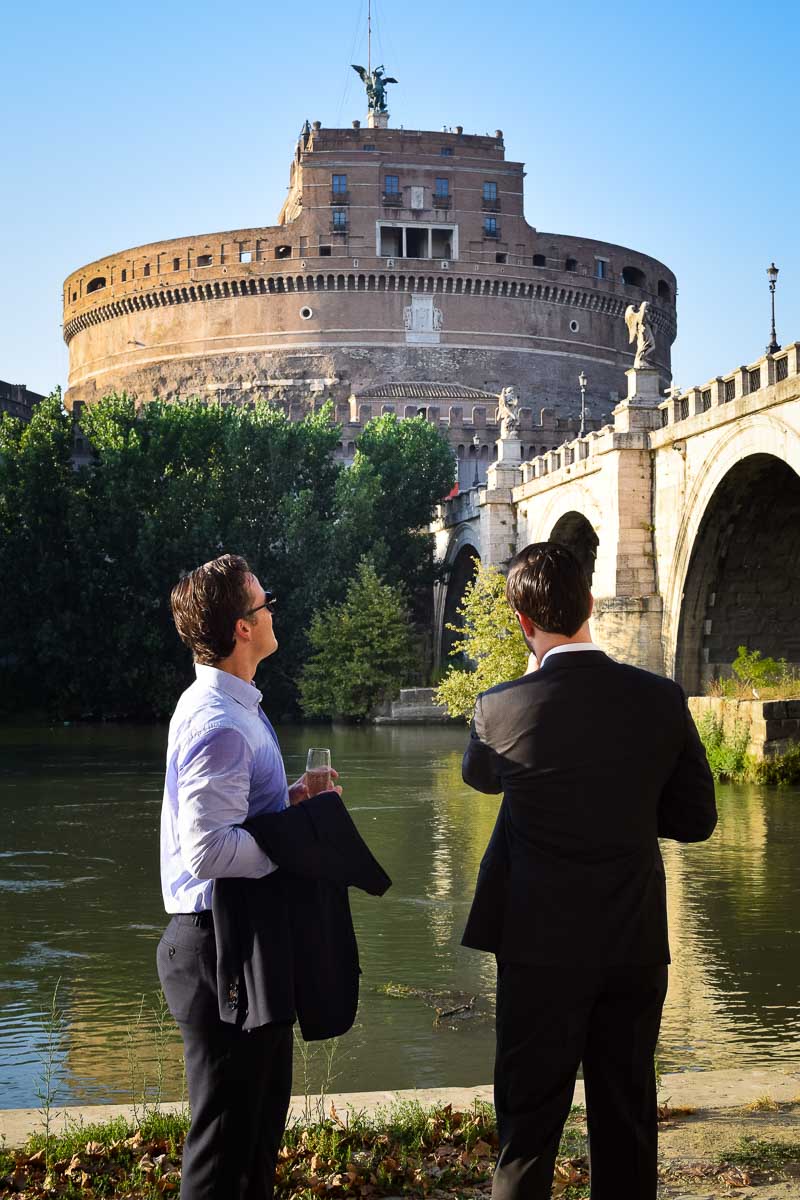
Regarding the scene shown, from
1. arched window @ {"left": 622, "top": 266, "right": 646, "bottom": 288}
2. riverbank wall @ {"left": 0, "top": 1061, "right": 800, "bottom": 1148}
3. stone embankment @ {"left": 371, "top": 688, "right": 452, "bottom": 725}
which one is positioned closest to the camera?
riverbank wall @ {"left": 0, "top": 1061, "right": 800, "bottom": 1148}

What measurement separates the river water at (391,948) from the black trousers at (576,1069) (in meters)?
1.89

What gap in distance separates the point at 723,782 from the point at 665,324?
52320mm

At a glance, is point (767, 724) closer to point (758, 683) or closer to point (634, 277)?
point (758, 683)

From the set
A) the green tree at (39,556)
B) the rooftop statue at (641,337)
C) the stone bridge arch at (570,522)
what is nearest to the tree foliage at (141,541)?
the green tree at (39,556)

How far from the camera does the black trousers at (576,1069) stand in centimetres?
271

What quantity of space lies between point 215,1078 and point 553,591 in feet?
3.93

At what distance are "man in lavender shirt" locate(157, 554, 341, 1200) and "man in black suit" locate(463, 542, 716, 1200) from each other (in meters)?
0.48

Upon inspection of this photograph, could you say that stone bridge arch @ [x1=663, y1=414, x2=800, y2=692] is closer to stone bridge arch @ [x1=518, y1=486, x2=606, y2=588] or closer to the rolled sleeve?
stone bridge arch @ [x1=518, y1=486, x2=606, y2=588]

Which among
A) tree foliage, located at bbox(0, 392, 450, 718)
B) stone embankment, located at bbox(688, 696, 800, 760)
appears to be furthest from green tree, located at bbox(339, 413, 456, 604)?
stone embankment, located at bbox(688, 696, 800, 760)

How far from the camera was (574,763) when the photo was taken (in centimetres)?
276

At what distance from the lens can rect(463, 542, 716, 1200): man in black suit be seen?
2.72 meters

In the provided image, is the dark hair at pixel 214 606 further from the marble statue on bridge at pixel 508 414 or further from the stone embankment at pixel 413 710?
the marble statue on bridge at pixel 508 414

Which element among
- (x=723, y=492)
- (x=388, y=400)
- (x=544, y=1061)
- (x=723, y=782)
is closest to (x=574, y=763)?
(x=544, y=1061)

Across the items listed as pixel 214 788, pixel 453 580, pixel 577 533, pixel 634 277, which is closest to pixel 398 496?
pixel 453 580
